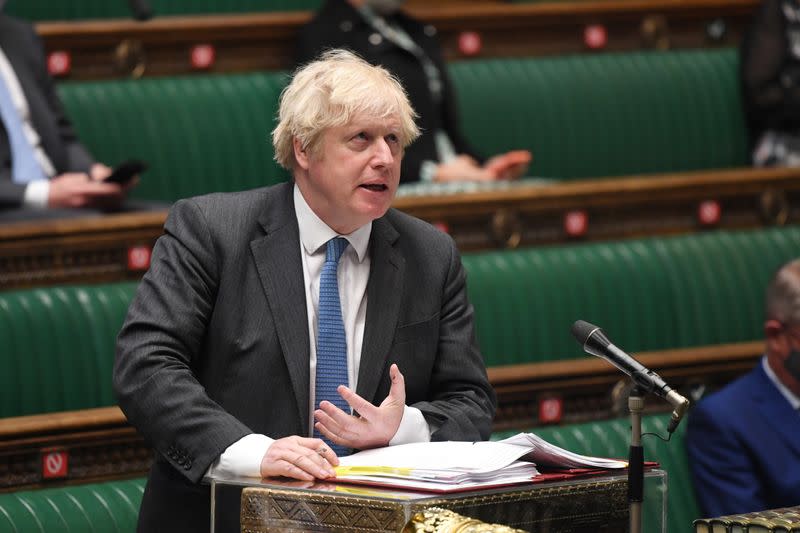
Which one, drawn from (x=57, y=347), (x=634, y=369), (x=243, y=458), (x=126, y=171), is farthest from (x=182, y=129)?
(x=634, y=369)

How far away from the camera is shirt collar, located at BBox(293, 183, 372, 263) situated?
4.22 feet

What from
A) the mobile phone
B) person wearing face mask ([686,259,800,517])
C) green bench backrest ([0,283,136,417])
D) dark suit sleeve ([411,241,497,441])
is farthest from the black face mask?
the mobile phone

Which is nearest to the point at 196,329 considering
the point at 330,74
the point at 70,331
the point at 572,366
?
the point at 330,74

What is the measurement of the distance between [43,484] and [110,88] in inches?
39.5

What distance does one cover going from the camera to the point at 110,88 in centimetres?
245

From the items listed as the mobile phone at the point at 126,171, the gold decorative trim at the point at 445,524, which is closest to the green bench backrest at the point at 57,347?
the mobile phone at the point at 126,171

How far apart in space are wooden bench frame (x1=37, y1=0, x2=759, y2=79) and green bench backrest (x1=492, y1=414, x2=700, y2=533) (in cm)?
110

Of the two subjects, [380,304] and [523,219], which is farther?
[523,219]

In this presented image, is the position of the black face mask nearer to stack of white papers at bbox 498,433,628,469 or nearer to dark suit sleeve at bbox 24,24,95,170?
stack of white papers at bbox 498,433,628,469

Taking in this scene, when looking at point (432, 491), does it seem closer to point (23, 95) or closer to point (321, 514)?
point (321, 514)

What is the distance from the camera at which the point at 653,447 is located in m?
1.71

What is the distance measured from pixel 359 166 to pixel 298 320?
0.14m

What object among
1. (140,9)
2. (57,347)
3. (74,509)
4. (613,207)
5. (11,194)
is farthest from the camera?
(613,207)

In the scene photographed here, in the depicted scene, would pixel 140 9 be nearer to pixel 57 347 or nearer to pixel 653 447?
pixel 57 347
